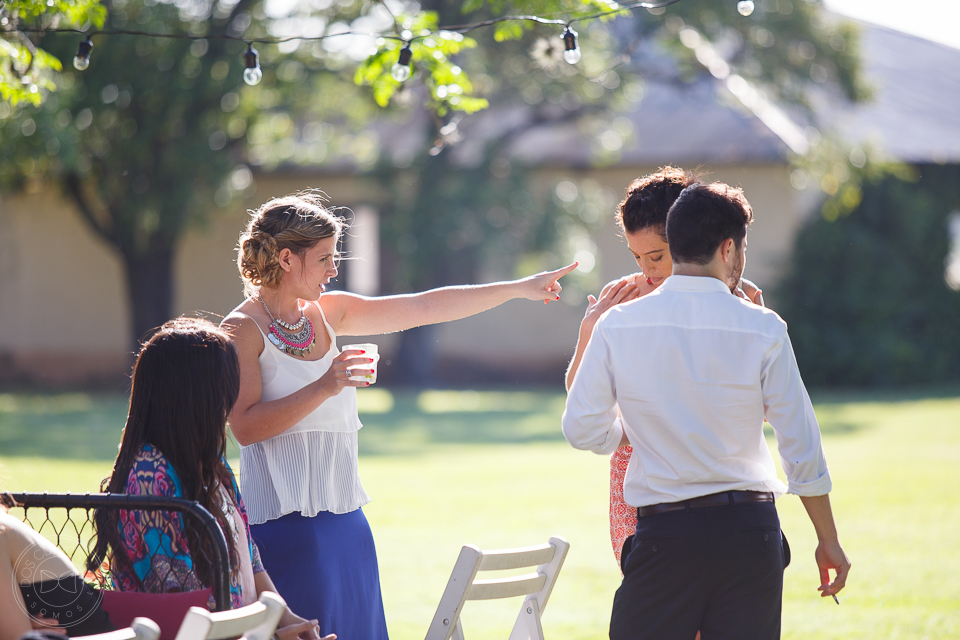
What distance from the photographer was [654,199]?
3.26m

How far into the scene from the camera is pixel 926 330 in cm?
2041

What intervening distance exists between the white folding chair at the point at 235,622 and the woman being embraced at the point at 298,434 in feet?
2.94

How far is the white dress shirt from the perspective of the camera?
8.77ft

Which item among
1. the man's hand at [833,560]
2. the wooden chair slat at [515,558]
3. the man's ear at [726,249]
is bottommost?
the wooden chair slat at [515,558]

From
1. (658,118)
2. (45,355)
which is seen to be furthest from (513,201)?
(45,355)

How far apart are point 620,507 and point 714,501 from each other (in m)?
0.69

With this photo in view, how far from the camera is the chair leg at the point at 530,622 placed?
3375 mm

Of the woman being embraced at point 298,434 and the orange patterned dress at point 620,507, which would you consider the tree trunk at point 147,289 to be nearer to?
the woman being embraced at point 298,434

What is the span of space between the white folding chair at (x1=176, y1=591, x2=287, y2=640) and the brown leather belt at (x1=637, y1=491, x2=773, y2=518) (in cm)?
108

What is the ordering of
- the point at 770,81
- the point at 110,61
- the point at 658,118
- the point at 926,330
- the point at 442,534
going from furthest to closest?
the point at 658,118 < the point at 926,330 < the point at 770,81 < the point at 110,61 < the point at 442,534

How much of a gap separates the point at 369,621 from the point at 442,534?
419 centimetres

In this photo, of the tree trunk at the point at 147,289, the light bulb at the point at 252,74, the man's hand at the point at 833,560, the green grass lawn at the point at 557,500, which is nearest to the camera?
the man's hand at the point at 833,560

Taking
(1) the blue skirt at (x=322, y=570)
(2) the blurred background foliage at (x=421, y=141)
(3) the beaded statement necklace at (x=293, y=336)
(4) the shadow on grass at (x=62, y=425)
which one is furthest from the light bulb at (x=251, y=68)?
(2) the blurred background foliage at (x=421, y=141)

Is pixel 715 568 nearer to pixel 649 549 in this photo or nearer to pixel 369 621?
pixel 649 549
